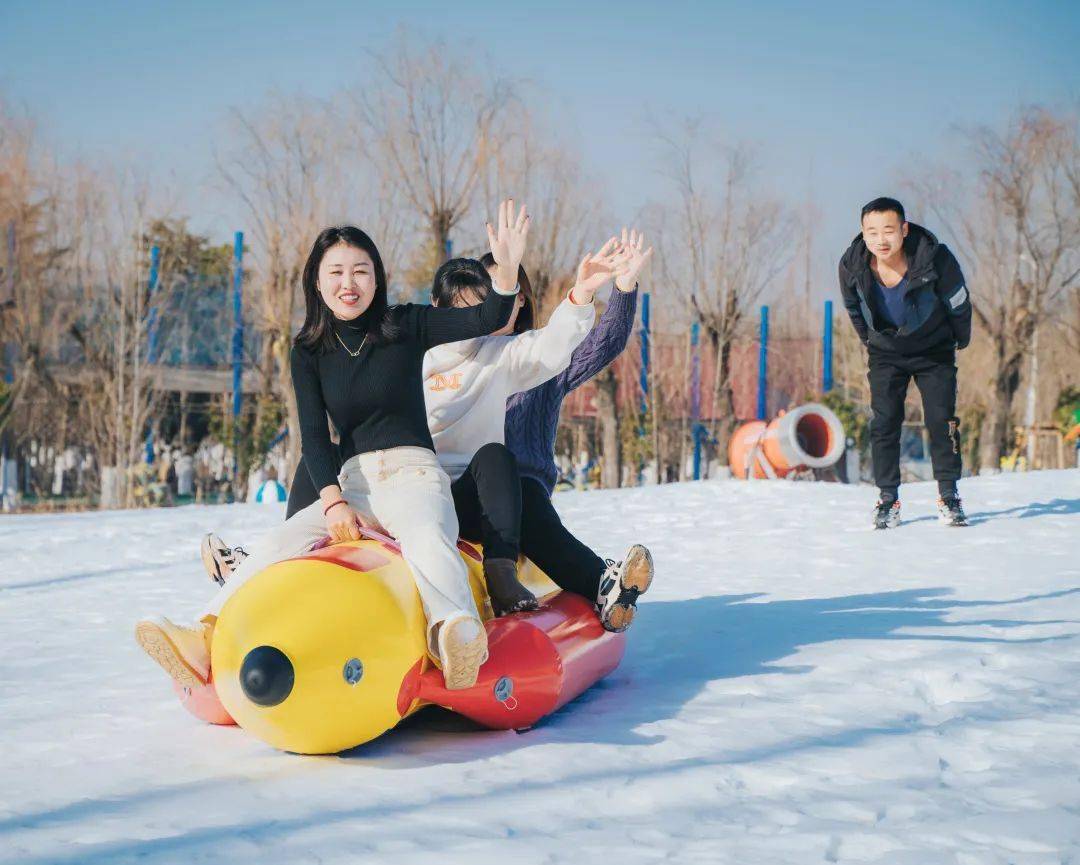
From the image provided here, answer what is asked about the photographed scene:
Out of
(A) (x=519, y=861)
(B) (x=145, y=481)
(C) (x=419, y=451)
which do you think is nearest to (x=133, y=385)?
(B) (x=145, y=481)

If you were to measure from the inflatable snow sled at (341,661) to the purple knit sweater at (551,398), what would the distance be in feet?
2.75

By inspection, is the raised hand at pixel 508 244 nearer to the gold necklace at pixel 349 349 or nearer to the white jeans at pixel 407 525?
the gold necklace at pixel 349 349

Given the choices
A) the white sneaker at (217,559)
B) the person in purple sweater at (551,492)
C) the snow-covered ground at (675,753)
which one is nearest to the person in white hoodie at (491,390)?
the person in purple sweater at (551,492)

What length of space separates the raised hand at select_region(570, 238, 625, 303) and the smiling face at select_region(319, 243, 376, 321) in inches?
21.5

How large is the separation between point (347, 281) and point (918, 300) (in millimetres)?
3576

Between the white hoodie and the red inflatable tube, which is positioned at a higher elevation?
the white hoodie

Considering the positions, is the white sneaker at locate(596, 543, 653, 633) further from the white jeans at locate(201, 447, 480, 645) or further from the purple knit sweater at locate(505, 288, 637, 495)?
the white jeans at locate(201, 447, 480, 645)

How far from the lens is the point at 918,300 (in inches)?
226

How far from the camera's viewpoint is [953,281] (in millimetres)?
5664

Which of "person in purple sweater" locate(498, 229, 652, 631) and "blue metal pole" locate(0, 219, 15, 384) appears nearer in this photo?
"person in purple sweater" locate(498, 229, 652, 631)

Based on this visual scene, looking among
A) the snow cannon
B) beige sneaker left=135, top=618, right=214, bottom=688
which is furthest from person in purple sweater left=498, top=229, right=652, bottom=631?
the snow cannon

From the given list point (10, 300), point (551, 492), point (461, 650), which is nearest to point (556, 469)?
point (551, 492)

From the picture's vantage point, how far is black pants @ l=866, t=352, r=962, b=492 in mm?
6000

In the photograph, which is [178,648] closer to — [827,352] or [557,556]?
[557,556]
